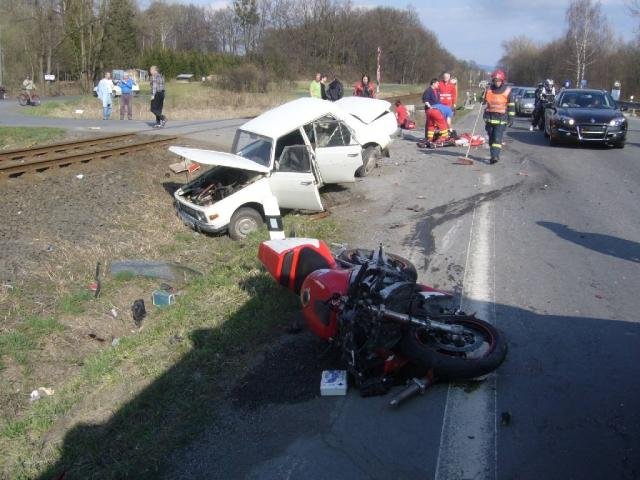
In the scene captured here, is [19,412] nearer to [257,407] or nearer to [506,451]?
[257,407]

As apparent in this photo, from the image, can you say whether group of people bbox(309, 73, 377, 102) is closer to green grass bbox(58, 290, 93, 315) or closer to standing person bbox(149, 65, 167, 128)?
standing person bbox(149, 65, 167, 128)

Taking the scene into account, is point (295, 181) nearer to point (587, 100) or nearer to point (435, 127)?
point (435, 127)

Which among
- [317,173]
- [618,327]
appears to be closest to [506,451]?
[618,327]

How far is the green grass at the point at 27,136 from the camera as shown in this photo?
1772cm

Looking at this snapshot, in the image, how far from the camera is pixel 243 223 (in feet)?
29.4

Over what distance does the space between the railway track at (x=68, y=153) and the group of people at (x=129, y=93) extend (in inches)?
92.7

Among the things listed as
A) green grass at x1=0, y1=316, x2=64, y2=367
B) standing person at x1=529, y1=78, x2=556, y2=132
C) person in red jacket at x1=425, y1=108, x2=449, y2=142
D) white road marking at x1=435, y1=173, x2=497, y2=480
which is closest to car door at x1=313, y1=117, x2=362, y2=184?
green grass at x1=0, y1=316, x2=64, y2=367

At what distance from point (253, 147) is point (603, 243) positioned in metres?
5.46

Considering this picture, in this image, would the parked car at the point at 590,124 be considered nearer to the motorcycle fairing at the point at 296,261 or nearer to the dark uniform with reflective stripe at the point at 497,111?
the dark uniform with reflective stripe at the point at 497,111

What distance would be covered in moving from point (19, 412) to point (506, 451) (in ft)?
12.9

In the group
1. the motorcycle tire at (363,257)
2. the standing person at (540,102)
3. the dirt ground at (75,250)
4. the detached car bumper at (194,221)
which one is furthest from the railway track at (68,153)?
the standing person at (540,102)

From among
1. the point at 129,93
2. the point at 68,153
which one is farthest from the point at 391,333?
the point at 129,93

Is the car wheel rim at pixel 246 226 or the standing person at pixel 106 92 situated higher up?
the standing person at pixel 106 92

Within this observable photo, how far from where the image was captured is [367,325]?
3.85m
